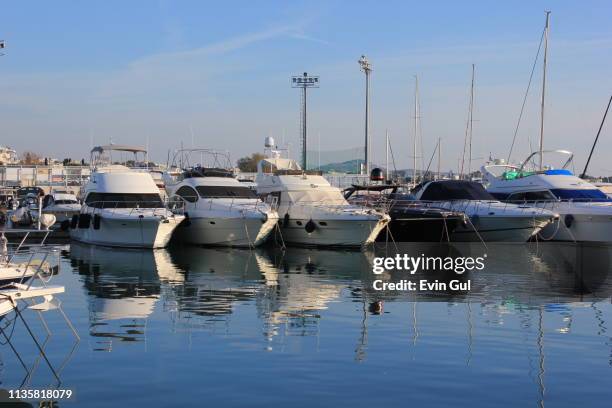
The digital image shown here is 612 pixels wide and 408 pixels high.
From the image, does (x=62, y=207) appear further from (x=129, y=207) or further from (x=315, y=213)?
(x=315, y=213)

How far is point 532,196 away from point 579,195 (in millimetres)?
2154

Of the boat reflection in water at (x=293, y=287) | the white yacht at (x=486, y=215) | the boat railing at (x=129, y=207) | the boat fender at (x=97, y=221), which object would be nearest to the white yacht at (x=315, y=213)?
the boat reflection in water at (x=293, y=287)

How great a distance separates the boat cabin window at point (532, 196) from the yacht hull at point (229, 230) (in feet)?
40.0

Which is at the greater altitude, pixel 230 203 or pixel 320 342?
pixel 230 203

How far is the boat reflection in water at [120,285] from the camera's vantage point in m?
14.0

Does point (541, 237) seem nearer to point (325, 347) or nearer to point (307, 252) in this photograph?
point (307, 252)

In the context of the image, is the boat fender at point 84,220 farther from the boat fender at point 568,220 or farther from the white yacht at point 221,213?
the boat fender at point 568,220

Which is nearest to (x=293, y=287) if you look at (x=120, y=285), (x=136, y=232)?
(x=120, y=285)

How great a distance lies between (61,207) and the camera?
143 ft

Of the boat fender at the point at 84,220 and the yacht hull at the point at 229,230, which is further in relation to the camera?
the boat fender at the point at 84,220

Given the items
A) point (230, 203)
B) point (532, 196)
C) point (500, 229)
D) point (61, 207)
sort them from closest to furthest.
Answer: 1. point (230, 203)
2. point (500, 229)
3. point (532, 196)
4. point (61, 207)

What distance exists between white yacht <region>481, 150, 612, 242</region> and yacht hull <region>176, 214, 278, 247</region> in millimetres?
12268

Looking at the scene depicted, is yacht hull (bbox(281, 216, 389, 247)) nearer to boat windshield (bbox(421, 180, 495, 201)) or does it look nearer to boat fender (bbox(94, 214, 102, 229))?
boat windshield (bbox(421, 180, 495, 201))

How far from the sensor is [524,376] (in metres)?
10.8
